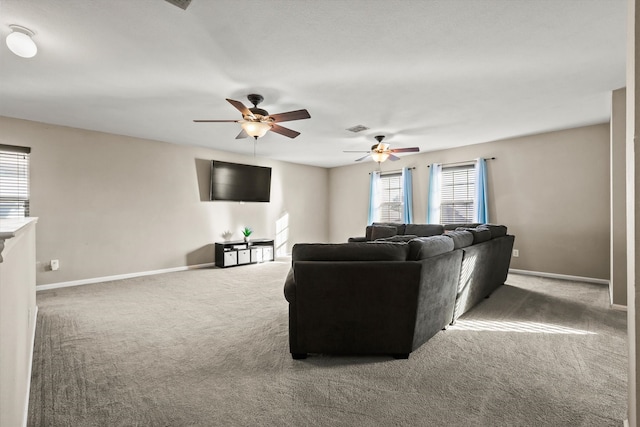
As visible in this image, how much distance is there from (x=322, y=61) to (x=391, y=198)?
536 centimetres

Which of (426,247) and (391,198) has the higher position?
(391,198)

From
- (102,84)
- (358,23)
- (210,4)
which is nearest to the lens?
(210,4)

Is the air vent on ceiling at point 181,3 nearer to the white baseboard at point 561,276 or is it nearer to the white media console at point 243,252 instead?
the white media console at point 243,252

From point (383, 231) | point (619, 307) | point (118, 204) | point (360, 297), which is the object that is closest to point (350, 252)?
point (360, 297)

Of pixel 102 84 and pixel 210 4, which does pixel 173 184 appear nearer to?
pixel 102 84

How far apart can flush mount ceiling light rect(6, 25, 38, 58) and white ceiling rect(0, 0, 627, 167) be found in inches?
3.3

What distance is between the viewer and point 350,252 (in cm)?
232

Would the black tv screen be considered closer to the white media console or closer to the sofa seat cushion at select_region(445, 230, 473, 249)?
the white media console

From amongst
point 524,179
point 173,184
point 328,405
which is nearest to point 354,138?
point 524,179

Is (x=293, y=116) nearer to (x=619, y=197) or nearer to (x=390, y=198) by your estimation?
(x=619, y=197)

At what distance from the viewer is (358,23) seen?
226 cm

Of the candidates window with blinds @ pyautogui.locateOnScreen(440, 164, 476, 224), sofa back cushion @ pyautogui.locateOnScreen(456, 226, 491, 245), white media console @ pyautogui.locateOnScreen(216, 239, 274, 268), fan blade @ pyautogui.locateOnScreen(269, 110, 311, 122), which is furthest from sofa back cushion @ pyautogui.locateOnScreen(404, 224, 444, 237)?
fan blade @ pyautogui.locateOnScreen(269, 110, 311, 122)

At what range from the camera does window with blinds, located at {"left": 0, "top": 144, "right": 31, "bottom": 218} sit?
422cm

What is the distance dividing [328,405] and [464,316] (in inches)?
88.0
